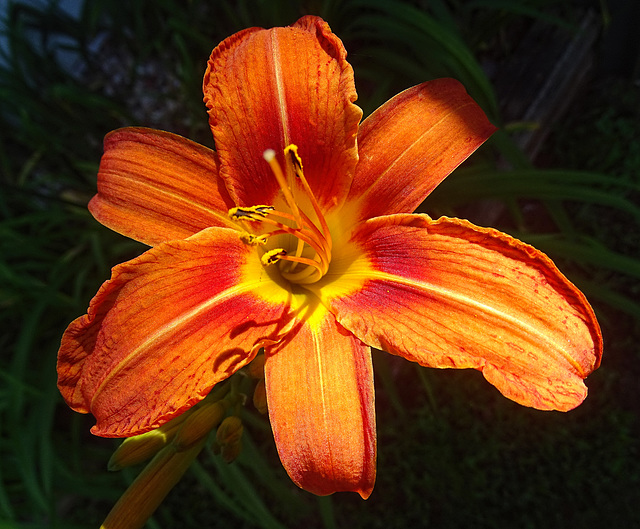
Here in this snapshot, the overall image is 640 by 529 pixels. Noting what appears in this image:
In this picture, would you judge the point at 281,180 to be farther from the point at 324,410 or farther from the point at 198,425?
the point at 198,425

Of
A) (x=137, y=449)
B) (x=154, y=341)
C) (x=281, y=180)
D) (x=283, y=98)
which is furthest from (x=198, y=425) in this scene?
(x=283, y=98)

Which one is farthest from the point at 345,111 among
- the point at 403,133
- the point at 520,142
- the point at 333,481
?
the point at 520,142

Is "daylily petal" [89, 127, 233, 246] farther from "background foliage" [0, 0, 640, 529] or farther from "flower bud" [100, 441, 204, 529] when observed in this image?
"background foliage" [0, 0, 640, 529]

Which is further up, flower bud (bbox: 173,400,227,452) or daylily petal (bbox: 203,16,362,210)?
daylily petal (bbox: 203,16,362,210)

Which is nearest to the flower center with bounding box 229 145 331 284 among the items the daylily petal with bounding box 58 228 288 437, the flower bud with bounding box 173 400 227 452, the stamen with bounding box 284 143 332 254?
the stamen with bounding box 284 143 332 254

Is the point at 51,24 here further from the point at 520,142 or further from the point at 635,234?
the point at 635,234

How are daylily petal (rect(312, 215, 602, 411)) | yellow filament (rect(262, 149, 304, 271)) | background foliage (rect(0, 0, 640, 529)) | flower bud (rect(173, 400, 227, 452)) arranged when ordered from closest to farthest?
1. daylily petal (rect(312, 215, 602, 411))
2. yellow filament (rect(262, 149, 304, 271))
3. flower bud (rect(173, 400, 227, 452))
4. background foliage (rect(0, 0, 640, 529))
